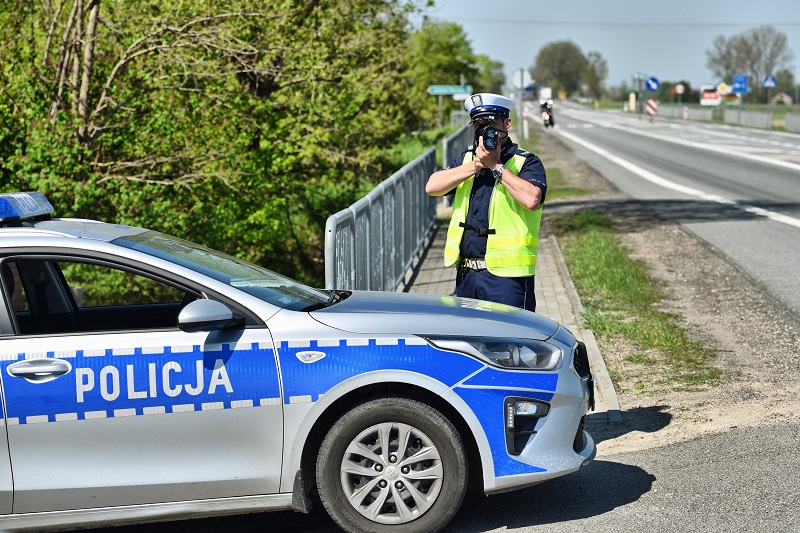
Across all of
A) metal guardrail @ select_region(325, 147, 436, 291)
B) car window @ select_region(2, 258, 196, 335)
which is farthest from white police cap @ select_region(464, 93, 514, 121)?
car window @ select_region(2, 258, 196, 335)

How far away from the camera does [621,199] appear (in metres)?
22.4

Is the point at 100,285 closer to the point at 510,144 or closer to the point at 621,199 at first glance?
the point at 510,144

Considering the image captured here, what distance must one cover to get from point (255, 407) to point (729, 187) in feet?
70.5

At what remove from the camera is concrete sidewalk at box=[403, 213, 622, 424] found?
24.0 ft

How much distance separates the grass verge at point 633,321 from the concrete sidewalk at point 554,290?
12 cm

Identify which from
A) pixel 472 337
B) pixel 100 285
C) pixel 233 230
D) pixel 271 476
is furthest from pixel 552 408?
pixel 233 230

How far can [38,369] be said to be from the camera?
450 centimetres

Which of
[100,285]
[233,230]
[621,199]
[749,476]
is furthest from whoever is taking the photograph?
[621,199]

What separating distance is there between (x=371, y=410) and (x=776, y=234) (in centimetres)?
1259

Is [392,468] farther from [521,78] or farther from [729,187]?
[521,78]

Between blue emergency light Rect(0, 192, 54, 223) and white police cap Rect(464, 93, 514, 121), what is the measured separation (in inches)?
86.9

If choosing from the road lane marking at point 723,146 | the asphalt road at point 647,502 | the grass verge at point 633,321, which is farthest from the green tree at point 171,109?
the road lane marking at point 723,146

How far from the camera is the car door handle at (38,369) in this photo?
449cm

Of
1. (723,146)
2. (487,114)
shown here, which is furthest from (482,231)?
(723,146)
